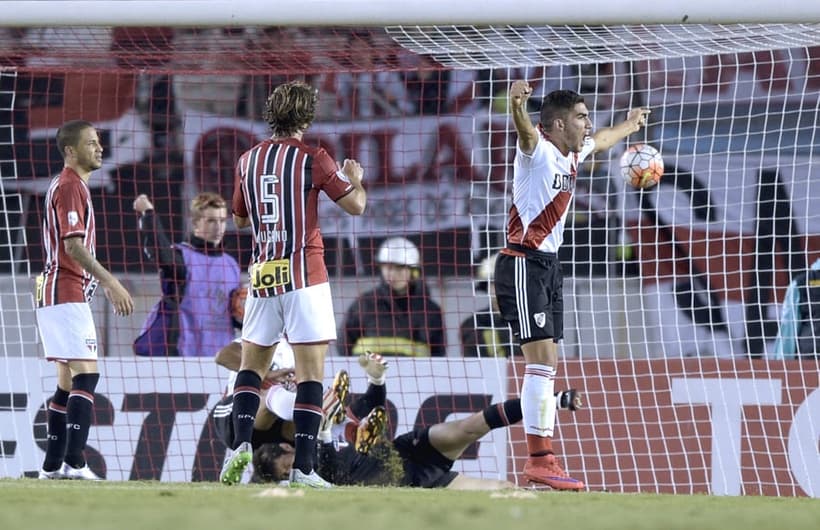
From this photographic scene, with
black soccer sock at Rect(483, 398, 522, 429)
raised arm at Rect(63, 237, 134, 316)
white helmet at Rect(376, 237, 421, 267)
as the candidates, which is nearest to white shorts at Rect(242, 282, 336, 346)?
raised arm at Rect(63, 237, 134, 316)

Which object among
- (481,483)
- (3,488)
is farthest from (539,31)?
(3,488)

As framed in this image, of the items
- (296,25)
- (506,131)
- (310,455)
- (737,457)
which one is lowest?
(737,457)

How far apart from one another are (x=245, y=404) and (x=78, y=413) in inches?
46.4

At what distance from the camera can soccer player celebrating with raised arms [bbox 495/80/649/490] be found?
7.32m

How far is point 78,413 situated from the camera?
759 cm

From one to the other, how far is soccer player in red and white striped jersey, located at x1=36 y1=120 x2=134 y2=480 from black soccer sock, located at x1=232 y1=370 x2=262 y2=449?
1.11 meters

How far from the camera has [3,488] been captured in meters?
6.34

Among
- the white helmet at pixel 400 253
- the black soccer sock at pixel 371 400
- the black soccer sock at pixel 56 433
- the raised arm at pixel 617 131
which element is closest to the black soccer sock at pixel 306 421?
the black soccer sock at pixel 371 400

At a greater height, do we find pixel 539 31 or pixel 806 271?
pixel 539 31

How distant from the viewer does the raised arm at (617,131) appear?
7.94m

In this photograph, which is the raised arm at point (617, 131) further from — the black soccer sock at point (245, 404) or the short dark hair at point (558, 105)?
the black soccer sock at point (245, 404)

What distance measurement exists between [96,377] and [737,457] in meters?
4.19

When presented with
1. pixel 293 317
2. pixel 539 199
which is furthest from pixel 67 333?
pixel 539 199
